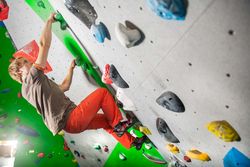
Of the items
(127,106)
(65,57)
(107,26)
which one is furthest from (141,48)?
(65,57)

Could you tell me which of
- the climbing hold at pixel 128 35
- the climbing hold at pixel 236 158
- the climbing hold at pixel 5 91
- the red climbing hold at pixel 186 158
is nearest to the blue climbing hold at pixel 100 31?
the climbing hold at pixel 128 35

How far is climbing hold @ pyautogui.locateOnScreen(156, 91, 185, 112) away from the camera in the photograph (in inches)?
57.3

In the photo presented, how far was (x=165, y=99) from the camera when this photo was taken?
153cm

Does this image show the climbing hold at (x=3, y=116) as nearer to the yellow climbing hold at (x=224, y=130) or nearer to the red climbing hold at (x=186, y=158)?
the red climbing hold at (x=186, y=158)

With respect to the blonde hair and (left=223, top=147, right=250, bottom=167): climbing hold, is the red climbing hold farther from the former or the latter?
the blonde hair

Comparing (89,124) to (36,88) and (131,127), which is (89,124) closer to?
(131,127)

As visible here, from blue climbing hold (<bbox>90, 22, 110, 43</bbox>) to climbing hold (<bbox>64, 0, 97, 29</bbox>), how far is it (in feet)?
0.17

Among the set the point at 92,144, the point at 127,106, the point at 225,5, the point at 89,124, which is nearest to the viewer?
the point at 225,5

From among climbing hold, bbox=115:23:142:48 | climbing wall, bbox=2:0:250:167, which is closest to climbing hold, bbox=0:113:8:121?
climbing wall, bbox=2:0:250:167

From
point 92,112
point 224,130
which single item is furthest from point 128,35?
point 92,112

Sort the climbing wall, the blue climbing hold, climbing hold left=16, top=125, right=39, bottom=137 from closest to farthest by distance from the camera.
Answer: the climbing wall → the blue climbing hold → climbing hold left=16, top=125, right=39, bottom=137

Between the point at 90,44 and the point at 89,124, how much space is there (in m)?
0.79

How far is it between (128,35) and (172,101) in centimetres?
46

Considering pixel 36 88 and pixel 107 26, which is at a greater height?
pixel 107 26
